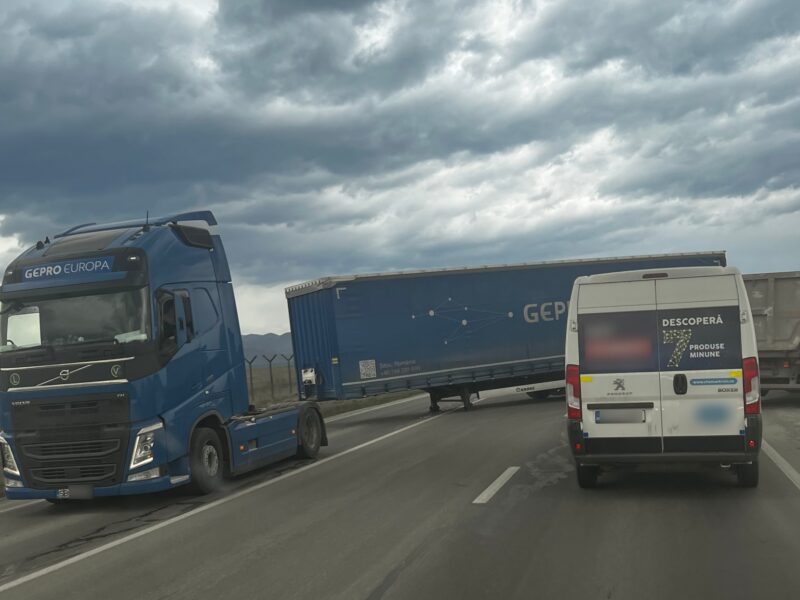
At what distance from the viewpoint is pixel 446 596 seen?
5.47 meters

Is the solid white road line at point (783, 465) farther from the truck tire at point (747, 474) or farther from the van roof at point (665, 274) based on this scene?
the van roof at point (665, 274)

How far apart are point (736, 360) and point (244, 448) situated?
22.4 ft

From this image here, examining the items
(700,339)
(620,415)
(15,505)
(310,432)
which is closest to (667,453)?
(620,415)

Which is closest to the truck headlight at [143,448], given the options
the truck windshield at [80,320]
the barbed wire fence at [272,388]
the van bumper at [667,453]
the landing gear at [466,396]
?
the truck windshield at [80,320]

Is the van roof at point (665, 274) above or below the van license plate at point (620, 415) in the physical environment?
above

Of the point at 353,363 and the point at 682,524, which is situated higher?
the point at 353,363

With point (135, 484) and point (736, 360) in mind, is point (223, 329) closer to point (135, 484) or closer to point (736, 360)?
point (135, 484)

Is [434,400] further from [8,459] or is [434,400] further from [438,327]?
[8,459]

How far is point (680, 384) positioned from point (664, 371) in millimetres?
215

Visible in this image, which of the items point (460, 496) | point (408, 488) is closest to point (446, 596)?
point (460, 496)

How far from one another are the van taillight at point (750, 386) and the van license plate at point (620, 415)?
106 centimetres

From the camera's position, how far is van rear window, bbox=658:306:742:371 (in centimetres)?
842

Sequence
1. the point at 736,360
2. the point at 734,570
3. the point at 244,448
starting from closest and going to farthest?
the point at 734,570, the point at 736,360, the point at 244,448

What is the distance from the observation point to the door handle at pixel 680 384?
8.52 m
